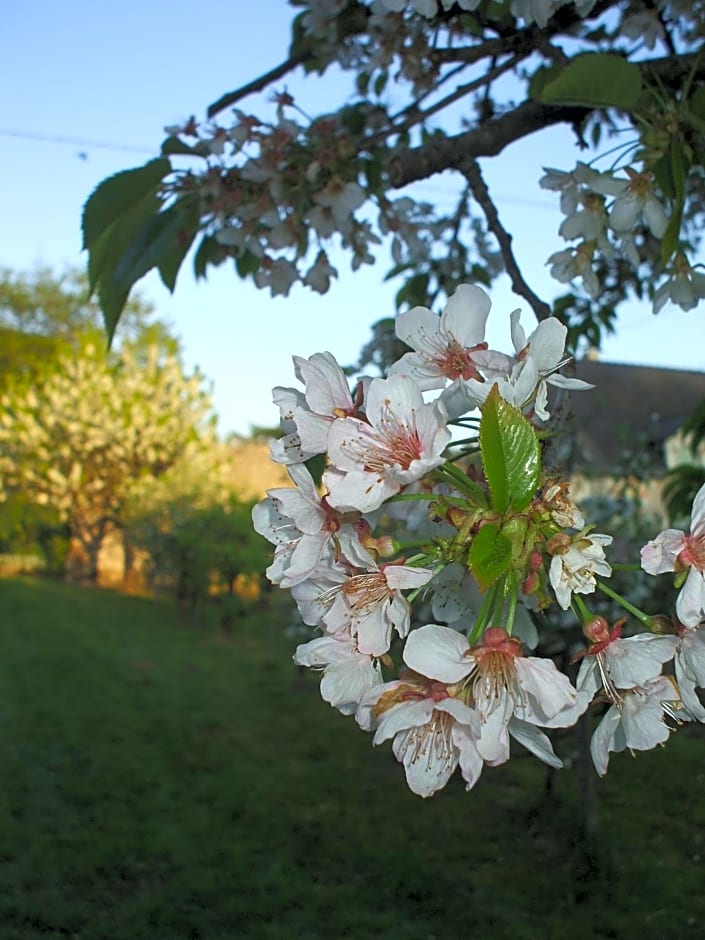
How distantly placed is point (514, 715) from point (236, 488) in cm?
949

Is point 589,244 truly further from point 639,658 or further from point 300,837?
point 300,837

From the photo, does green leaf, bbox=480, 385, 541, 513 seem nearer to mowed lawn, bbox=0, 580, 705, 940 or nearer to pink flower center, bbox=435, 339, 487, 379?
pink flower center, bbox=435, 339, 487, 379

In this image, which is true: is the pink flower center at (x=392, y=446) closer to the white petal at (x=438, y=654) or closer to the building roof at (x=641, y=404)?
the white petal at (x=438, y=654)

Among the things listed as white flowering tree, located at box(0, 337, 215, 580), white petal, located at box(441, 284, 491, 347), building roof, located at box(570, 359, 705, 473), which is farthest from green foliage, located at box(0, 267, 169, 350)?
white petal, located at box(441, 284, 491, 347)

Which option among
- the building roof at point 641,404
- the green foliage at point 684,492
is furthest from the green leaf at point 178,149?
the building roof at point 641,404

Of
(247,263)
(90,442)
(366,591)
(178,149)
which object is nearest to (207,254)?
(247,263)

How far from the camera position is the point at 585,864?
2.15 meters

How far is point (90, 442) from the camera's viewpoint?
419 inches

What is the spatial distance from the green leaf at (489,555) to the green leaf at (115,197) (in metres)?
0.85

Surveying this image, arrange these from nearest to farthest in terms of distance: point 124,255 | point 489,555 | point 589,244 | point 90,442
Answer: point 489,555
point 589,244
point 124,255
point 90,442

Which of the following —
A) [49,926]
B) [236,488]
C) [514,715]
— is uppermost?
[236,488]

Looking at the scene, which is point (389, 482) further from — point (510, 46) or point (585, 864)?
point (585, 864)

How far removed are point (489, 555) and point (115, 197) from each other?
2.95ft

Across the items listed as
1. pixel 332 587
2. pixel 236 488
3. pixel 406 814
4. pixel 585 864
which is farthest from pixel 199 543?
pixel 332 587
